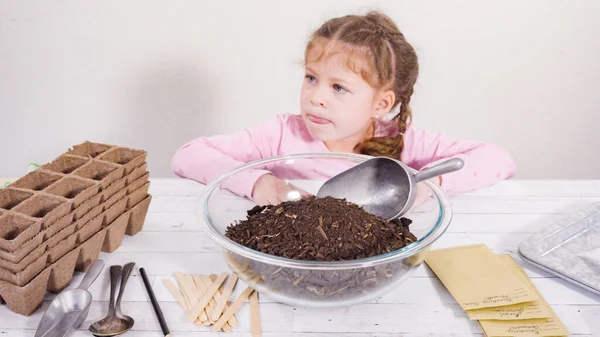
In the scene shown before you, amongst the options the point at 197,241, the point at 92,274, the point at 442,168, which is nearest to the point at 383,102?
the point at 442,168

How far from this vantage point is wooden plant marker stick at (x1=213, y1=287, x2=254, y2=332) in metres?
0.91

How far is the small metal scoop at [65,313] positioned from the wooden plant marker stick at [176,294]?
0.42ft

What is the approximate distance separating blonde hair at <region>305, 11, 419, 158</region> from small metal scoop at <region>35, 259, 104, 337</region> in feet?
2.68

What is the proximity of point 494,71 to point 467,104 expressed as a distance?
0.16 metres

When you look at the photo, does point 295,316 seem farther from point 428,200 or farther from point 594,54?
point 594,54

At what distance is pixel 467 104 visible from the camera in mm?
2424

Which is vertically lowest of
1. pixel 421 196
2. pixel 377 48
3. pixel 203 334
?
pixel 203 334

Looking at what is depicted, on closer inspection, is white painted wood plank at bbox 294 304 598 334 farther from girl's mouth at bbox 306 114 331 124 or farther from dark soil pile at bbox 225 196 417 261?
girl's mouth at bbox 306 114 331 124

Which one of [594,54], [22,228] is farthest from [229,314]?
[594,54]

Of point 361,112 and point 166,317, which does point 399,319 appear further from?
point 361,112

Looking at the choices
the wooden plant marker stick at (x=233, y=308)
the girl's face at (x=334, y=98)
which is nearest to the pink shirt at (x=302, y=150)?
the girl's face at (x=334, y=98)

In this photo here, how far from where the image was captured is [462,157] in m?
1.50

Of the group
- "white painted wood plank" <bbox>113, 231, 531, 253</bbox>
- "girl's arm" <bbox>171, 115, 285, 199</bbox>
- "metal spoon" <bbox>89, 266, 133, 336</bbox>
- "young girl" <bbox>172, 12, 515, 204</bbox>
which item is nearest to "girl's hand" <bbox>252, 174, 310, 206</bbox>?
"girl's arm" <bbox>171, 115, 285, 199</bbox>

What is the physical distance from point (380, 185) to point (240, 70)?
1326 mm
